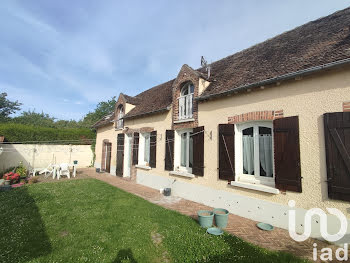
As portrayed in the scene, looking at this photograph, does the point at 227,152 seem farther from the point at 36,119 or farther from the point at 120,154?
the point at 36,119

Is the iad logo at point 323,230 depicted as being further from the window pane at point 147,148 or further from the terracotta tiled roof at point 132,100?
the terracotta tiled roof at point 132,100

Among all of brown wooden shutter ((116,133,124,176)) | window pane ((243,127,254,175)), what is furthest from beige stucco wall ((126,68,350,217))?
brown wooden shutter ((116,133,124,176))

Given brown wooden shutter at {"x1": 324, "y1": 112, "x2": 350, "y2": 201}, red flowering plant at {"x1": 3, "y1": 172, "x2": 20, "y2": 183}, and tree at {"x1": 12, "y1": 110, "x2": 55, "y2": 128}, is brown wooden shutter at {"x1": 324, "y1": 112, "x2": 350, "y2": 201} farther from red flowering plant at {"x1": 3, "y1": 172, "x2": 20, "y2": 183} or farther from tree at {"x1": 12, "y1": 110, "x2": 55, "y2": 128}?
tree at {"x1": 12, "y1": 110, "x2": 55, "y2": 128}

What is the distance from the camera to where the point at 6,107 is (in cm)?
3106

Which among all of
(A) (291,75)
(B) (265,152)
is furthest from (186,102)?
(A) (291,75)

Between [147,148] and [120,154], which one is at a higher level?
[147,148]

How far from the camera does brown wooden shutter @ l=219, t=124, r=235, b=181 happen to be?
5809 mm

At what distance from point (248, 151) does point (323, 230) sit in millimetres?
2635

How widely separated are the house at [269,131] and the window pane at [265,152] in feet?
0.09

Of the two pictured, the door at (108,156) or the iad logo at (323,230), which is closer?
the iad logo at (323,230)

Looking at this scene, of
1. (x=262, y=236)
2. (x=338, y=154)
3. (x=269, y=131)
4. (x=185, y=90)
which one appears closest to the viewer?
(x=338, y=154)

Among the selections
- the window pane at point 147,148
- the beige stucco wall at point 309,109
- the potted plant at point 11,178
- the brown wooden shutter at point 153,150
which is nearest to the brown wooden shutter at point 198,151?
the beige stucco wall at point 309,109

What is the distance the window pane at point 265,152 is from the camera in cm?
527

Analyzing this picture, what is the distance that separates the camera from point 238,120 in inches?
227
